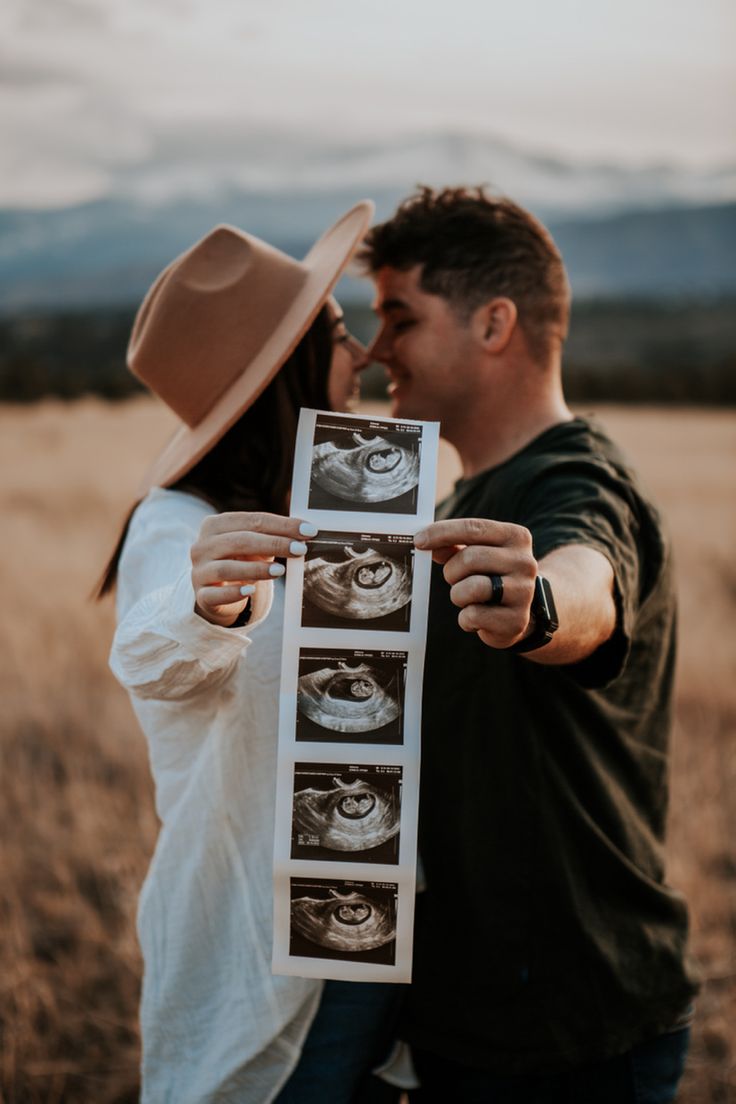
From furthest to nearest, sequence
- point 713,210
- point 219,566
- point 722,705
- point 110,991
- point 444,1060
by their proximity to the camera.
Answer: point 713,210 < point 722,705 < point 110,991 < point 444,1060 < point 219,566

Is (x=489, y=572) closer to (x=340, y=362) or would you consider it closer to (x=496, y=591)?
(x=496, y=591)

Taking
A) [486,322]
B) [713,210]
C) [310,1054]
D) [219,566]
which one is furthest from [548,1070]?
[713,210]

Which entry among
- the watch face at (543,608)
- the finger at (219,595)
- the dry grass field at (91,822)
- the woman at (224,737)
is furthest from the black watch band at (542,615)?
the dry grass field at (91,822)

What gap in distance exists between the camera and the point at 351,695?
1.52 metres

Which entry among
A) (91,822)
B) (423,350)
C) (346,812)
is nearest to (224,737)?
(346,812)

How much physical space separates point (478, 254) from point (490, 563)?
1.33 m

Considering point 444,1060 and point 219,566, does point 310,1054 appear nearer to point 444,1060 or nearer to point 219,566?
point 444,1060

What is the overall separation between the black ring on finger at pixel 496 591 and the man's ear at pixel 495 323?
1.19 meters

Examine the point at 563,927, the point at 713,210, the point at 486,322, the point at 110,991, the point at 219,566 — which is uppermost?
the point at 713,210

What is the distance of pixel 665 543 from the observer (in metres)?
1.99

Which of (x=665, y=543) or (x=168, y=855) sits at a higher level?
(x=665, y=543)

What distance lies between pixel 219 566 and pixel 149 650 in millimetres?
268

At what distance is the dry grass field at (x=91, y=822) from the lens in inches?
137

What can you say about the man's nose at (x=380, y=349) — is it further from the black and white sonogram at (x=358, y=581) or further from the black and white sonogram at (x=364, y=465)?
the black and white sonogram at (x=358, y=581)
